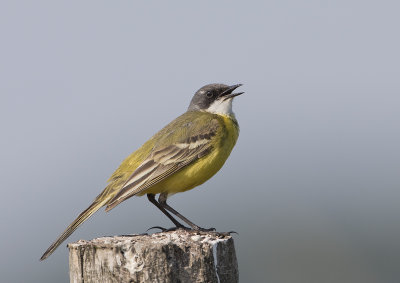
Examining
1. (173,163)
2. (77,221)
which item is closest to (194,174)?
(173,163)

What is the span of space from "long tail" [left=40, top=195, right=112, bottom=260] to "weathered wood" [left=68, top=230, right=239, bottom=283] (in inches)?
57.5

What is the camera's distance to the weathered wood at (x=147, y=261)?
21.3 ft

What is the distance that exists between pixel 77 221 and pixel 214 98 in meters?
3.77

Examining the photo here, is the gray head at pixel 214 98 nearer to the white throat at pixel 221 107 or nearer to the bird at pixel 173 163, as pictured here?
the white throat at pixel 221 107

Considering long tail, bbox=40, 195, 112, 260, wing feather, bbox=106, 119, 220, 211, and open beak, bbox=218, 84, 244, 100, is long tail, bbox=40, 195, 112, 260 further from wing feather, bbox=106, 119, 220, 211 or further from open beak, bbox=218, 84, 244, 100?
open beak, bbox=218, 84, 244, 100

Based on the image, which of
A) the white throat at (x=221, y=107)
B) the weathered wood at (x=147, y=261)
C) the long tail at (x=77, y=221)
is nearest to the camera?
the weathered wood at (x=147, y=261)

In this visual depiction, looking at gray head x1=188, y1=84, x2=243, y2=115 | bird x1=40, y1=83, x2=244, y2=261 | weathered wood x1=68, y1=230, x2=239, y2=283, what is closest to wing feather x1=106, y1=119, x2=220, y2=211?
bird x1=40, y1=83, x2=244, y2=261

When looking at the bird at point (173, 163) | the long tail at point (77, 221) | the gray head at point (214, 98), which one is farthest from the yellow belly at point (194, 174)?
the gray head at point (214, 98)

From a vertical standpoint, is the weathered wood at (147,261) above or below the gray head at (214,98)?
below

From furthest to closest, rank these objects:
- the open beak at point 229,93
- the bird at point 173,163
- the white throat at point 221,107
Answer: the open beak at point 229,93
the white throat at point 221,107
the bird at point 173,163

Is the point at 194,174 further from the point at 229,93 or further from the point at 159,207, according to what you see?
the point at 229,93

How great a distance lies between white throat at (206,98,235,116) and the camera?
458 inches

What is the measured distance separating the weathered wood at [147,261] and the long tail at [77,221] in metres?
1.46

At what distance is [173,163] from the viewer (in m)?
9.91
